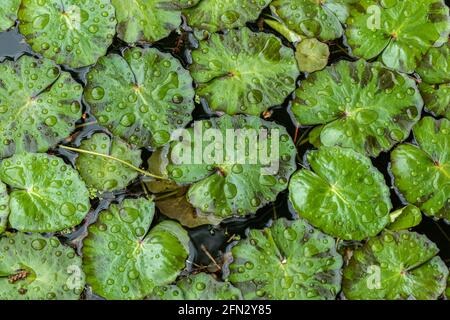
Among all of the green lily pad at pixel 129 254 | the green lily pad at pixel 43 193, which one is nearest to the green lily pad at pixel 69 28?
the green lily pad at pixel 43 193

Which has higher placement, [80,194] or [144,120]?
[144,120]

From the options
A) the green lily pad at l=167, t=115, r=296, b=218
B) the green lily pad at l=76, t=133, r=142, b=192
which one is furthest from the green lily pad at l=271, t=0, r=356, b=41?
the green lily pad at l=76, t=133, r=142, b=192

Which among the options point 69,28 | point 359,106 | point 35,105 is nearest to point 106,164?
Result: point 35,105

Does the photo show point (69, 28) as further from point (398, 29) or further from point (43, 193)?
point (398, 29)

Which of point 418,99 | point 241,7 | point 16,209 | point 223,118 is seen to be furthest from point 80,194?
point 418,99

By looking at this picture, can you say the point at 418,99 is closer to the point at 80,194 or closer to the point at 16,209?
the point at 80,194
